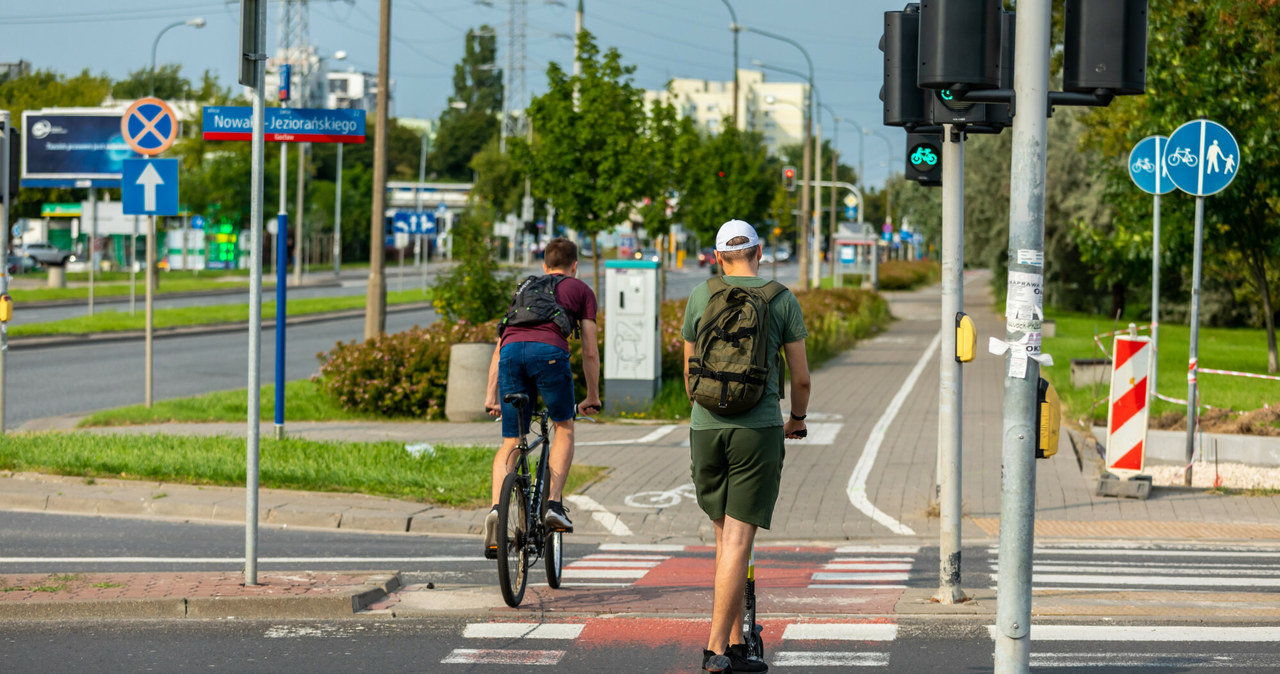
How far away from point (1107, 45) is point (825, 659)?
8.94ft

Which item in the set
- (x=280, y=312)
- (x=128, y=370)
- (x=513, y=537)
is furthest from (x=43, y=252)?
(x=513, y=537)

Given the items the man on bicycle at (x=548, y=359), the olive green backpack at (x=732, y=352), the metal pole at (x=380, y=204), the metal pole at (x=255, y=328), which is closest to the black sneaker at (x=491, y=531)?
the man on bicycle at (x=548, y=359)

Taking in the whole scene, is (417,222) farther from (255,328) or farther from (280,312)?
(255,328)

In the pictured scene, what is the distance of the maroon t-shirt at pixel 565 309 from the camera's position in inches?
289

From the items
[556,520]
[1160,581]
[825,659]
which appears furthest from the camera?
[1160,581]

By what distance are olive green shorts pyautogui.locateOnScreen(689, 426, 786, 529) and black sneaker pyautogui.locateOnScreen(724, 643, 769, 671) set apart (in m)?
0.51

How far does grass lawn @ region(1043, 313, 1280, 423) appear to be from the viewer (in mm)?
16688

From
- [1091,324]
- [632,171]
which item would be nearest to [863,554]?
[632,171]

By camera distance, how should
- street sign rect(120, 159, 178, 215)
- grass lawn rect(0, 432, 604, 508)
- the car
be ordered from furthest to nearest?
the car, street sign rect(120, 159, 178, 215), grass lawn rect(0, 432, 604, 508)

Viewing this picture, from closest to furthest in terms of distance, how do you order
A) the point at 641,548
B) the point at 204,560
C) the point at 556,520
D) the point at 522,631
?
the point at 522,631 < the point at 556,520 < the point at 204,560 < the point at 641,548

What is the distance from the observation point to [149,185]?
50.5ft

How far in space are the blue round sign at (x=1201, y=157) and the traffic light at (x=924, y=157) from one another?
182 inches

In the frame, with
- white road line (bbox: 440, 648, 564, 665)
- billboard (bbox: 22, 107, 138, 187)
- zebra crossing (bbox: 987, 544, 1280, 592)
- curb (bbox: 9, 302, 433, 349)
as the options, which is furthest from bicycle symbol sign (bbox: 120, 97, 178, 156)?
billboard (bbox: 22, 107, 138, 187)

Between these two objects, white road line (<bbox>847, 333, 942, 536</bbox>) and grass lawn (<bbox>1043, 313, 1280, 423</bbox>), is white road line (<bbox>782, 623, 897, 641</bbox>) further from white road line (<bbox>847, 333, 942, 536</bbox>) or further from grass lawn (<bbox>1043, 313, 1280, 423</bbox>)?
grass lawn (<bbox>1043, 313, 1280, 423</bbox>)
